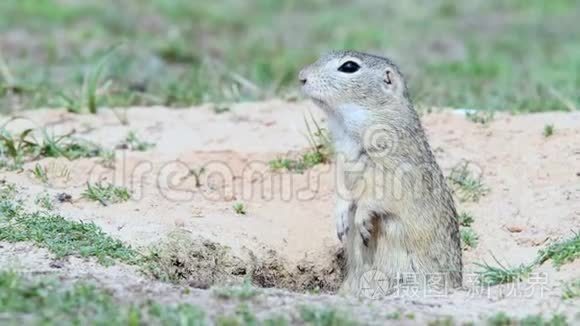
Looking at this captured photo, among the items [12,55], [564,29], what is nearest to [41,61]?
[12,55]

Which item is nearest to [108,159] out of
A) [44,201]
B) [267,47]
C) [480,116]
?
[44,201]

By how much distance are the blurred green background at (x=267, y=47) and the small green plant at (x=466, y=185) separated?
1.14 metres

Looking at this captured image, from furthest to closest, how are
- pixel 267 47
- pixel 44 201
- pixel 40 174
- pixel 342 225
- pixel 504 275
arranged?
pixel 267 47 → pixel 40 174 → pixel 44 201 → pixel 342 225 → pixel 504 275

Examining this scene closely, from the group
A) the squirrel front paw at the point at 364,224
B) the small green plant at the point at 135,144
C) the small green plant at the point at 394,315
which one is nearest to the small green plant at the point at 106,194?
the small green plant at the point at 135,144

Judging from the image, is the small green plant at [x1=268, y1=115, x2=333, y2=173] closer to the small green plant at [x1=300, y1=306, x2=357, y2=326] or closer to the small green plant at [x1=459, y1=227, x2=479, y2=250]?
the small green plant at [x1=459, y1=227, x2=479, y2=250]

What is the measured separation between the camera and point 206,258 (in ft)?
19.6

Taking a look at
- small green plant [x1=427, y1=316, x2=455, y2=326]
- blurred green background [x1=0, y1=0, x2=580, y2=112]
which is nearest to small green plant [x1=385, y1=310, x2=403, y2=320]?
small green plant [x1=427, y1=316, x2=455, y2=326]

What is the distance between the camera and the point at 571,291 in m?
5.07

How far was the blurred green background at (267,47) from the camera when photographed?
8.56 meters

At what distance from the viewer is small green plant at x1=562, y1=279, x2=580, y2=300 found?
5.05m

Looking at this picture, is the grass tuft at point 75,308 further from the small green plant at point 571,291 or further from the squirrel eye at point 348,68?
the squirrel eye at point 348,68

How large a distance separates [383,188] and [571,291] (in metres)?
1.23

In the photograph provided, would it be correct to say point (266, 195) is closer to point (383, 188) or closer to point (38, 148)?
point (383, 188)

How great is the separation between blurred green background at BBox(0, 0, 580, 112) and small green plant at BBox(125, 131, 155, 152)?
80 cm
